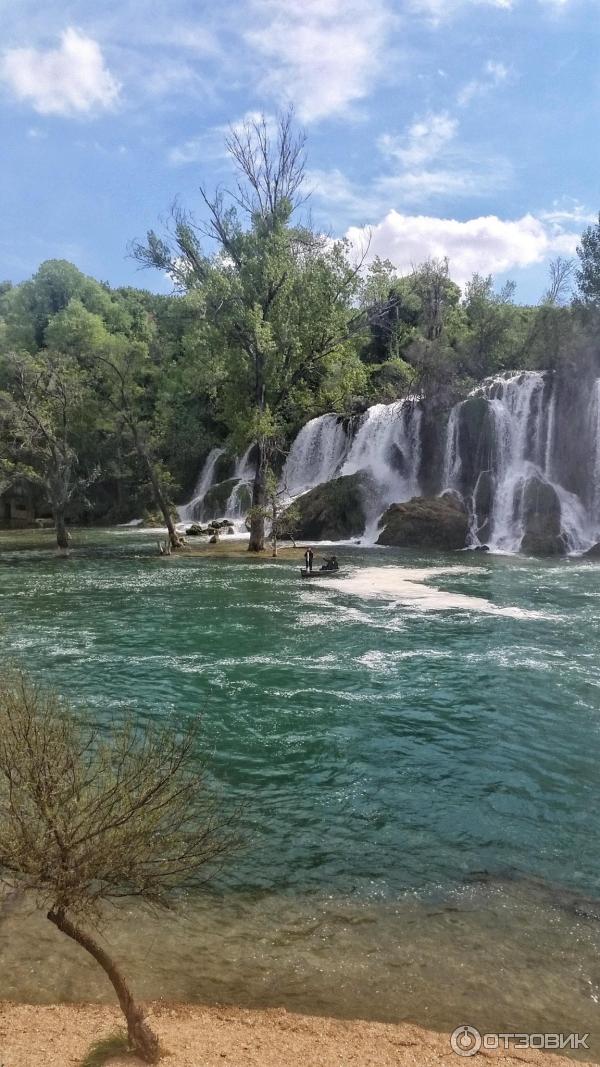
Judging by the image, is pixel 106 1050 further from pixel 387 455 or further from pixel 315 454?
pixel 315 454

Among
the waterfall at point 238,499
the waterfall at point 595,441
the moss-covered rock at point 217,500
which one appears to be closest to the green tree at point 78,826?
the waterfall at point 595,441

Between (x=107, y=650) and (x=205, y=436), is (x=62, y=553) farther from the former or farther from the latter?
(x=205, y=436)

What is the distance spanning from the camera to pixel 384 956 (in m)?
5.60

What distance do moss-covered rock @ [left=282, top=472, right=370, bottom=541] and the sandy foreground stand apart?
3232 centimetres

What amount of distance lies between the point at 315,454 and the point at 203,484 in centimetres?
1156

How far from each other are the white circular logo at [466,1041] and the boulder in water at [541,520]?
1112 inches

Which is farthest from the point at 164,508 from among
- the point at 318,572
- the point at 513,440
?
the point at 513,440

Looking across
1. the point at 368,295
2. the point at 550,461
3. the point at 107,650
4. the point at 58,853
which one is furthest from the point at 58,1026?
the point at 550,461

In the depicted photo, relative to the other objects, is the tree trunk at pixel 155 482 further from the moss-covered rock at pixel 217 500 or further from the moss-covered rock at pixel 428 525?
the moss-covered rock at pixel 217 500

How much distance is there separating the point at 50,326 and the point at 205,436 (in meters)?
19.9

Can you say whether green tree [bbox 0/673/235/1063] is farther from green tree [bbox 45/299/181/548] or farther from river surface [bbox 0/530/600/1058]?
green tree [bbox 45/299/181/548]

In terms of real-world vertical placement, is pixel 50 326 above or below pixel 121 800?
above

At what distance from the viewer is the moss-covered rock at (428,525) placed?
33.2 meters

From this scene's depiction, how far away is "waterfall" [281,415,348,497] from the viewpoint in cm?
4281
